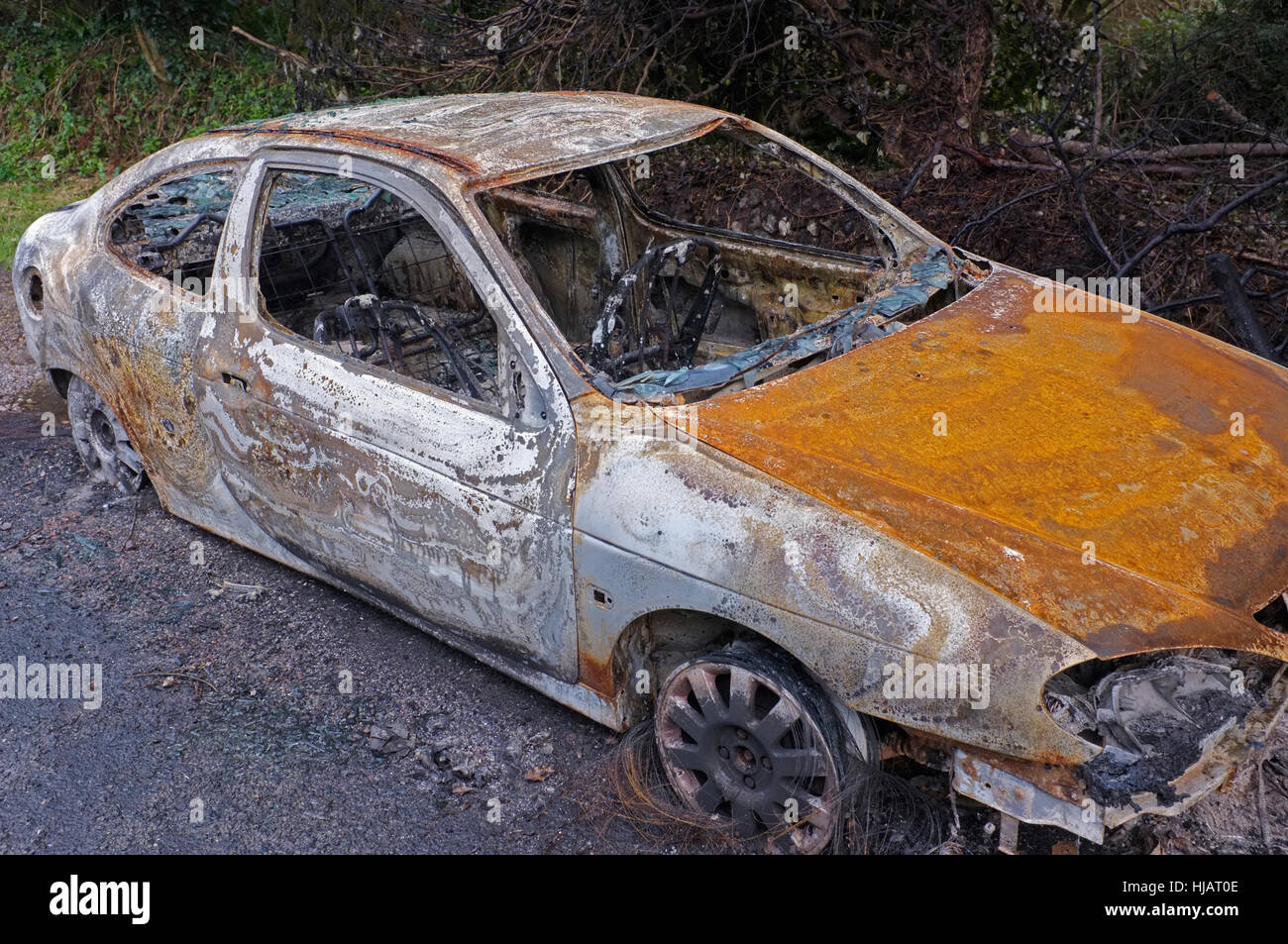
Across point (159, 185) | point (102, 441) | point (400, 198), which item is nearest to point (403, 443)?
point (400, 198)

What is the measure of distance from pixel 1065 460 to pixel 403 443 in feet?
5.73

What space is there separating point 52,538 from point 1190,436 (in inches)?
161

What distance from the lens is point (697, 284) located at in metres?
4.34

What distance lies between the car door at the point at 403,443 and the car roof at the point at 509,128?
0.14 metres

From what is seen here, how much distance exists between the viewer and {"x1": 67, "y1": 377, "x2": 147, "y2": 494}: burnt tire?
15.1 feet

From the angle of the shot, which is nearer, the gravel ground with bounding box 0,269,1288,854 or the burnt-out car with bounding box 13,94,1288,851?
the burnt-out car with bounding box 13,94,1288,851

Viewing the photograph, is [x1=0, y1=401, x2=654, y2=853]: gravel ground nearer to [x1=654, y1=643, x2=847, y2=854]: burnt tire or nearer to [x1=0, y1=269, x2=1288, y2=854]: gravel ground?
[x1=0, y1=269, x2=1288, y2=854]: gravel ground

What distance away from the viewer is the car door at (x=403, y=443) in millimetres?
2945

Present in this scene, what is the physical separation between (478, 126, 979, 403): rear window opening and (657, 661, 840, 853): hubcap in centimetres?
76

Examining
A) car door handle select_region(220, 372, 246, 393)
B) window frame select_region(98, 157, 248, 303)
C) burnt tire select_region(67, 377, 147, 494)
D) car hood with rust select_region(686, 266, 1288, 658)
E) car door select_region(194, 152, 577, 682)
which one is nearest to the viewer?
car hood with rust select_region(686, 266, 1288, 658)

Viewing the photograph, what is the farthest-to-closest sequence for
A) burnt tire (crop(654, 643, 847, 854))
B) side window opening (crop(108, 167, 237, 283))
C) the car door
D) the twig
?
1. the twig
2. side window opening (crop(108, 167, 237, 283))
3. the car door
4. burnt tire (crop(654, 643, 847, 854))

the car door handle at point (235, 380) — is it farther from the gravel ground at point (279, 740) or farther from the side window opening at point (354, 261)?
the gravel ground at point (279, 740)

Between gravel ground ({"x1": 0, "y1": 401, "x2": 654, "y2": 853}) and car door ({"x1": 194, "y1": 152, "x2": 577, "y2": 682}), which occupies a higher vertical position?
car door ({"x1": 194, "y1": 152, "x2": 577, "y2": 682})

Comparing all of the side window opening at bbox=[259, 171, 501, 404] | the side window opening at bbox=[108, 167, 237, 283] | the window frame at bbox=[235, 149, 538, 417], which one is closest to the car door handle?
the window frame at bbox=[235, 149, 538, 417]
